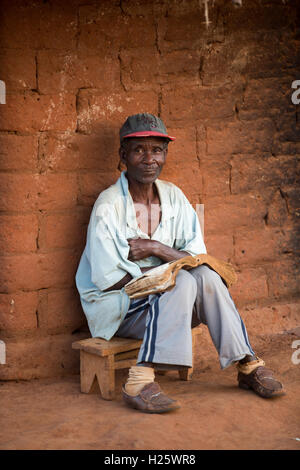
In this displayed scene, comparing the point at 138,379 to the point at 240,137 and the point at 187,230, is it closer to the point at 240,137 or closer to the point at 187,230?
the point at 187,230

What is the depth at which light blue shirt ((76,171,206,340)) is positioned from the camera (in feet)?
12.4

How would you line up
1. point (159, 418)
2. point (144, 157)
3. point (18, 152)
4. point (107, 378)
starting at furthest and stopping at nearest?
1. point (18, 152)
2. point (144, 157)
3. point (107, 378)
4. point (159, 418)

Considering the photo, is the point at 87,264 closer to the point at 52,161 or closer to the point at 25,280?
the point at 25,280

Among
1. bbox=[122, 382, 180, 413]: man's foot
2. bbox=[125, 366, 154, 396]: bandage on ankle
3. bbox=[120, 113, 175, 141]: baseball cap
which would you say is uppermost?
bbox=[120, 113, 175, 141]: baseball cap

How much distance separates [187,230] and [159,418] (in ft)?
4.62

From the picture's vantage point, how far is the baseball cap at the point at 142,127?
12.9 ft

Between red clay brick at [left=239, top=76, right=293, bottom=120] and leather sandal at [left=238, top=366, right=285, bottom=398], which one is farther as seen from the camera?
red clay brick at [left=239, top=76, right=293, bottom=120]

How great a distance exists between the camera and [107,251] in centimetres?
378

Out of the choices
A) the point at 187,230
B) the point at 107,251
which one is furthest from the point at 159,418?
the point at 187,230

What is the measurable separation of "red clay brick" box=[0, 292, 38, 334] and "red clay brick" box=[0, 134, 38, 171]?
0.88m

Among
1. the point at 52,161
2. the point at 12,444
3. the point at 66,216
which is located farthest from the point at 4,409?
the point at 52,161

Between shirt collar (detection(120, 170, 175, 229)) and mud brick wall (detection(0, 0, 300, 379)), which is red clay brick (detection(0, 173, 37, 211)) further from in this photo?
shirt collar (detection(120, 170, 175, 229))

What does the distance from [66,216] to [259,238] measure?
1.61 meters

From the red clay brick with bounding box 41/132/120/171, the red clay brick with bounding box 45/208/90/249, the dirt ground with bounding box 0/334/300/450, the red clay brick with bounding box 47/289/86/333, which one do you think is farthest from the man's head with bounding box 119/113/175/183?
the dirt ground with bounding box 0/334/300/450
